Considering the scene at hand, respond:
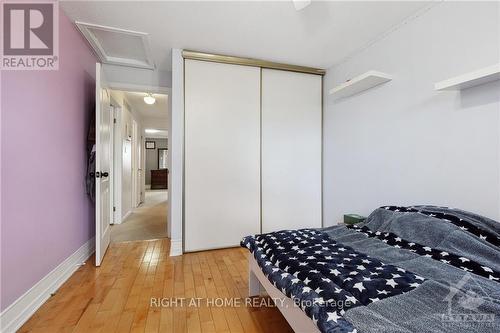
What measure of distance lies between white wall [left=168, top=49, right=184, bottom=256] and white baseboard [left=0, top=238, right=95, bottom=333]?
95 centimetres

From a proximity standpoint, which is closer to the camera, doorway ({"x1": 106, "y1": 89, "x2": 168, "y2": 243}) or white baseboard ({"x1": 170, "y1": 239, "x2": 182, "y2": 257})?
white baseboard ({"x1": 170, "y1": 239, "x2": 182, "y2": 257})

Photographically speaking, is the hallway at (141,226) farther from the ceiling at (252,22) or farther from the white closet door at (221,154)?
the ceiling at (252,22)

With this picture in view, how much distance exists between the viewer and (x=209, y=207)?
9.68 ft

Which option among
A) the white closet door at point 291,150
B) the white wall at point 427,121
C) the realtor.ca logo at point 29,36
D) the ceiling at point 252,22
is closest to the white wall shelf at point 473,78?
the white wall at point 427,121

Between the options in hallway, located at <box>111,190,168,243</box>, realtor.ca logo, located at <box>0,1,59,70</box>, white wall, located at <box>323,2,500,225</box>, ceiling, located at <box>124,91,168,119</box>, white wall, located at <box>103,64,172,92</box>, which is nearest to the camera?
realtor.ca logo, located at <box>0,1,59,70</box>

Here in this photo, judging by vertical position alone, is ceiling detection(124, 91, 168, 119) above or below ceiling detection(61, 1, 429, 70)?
above

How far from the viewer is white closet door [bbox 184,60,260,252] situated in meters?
2.88

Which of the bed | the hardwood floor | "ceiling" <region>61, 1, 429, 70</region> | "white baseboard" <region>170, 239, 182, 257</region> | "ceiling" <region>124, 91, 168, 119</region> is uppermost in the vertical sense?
"ceiling" <region>124, 91, 168, 119</region>

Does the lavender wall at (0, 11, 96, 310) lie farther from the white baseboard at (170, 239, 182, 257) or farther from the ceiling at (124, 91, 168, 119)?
the ceiling at (124, 91, 168, 119)

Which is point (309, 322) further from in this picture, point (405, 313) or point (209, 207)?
point (209, 207)

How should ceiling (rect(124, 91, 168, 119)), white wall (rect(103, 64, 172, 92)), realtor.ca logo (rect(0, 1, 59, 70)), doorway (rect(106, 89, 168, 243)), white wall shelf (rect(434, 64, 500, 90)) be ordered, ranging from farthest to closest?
ceiling (rect(124, 91, 168, 119)) < doorway (rect(106, 89, 168, 243)) < white wall (rect(103, 64, 172, 92)) < realtor.ca logo (rect(0, 1, 59, 70)) < white wall shelf (rect(434, 64, 500, 90))

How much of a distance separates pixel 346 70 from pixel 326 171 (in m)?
1.36

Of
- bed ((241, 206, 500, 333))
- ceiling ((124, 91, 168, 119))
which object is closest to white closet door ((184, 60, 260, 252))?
bed ((241, 206, 500, 333))

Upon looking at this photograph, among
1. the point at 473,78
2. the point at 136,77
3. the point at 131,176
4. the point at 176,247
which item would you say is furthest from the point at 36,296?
the point at 131,176
